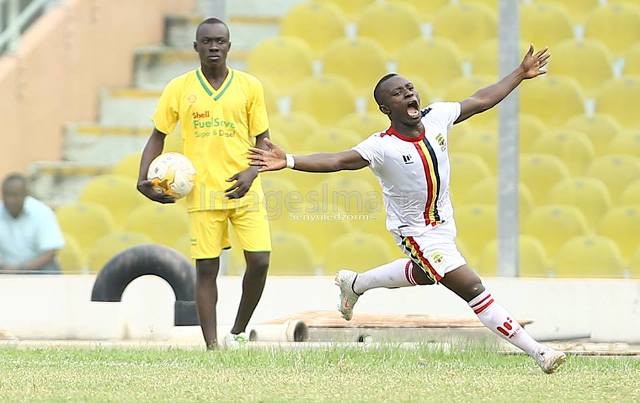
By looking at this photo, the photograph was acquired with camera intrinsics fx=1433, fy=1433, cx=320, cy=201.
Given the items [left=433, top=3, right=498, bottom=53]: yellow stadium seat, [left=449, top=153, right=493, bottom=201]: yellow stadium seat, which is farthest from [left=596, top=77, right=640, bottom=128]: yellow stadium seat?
[left=449, top=153, right=493, bottom=201]: yellow stadium seat

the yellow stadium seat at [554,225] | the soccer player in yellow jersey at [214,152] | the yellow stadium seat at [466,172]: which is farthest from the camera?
the yellow stadium seat at [466,172]

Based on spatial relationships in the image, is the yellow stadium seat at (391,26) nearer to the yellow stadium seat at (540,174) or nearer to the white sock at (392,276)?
the yellow stadium seat at (540,174)

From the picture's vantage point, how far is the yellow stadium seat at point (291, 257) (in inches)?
450

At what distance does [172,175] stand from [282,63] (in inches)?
192

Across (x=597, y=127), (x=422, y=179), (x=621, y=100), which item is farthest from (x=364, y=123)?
(x=422, y=179)

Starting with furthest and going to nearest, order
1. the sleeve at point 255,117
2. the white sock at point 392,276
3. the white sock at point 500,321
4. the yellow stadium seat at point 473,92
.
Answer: the yellow stadium seat at point 473,92
the sleeve at point 255,117
the white sock at point 392,276
the white sock at point 500,321

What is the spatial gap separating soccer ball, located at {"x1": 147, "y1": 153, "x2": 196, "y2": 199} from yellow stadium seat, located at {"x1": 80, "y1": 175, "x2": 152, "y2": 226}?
12.4ft

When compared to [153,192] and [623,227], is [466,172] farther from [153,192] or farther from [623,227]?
[153,192]

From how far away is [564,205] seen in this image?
11.8 meters

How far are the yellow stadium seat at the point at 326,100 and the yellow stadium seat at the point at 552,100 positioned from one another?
1.56 m

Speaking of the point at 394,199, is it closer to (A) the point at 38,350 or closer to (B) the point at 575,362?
(B) the point at 575,362

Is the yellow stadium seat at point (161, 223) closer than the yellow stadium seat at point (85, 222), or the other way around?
the yellow stadium seat at point (161, 223)

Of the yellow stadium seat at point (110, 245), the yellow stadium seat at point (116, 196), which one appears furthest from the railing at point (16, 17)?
the yellow stadium seat at point (110, 245)

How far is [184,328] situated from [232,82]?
1.89 metres
